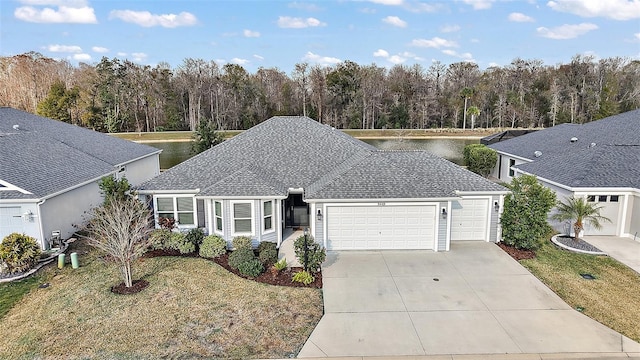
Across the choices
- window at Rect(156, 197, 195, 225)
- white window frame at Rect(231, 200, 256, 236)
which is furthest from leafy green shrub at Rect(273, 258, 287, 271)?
window at Rect(156, 197, 195, 225)

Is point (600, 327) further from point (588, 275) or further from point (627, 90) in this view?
point (627, 90)

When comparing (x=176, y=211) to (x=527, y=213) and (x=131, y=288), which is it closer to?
(x=131, y=288)

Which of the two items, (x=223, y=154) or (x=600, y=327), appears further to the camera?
(x=223, y=154)

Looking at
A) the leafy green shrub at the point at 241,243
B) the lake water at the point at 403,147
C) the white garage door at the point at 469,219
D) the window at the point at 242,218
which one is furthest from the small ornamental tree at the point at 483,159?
the leafy green shrub at the point at 241,243

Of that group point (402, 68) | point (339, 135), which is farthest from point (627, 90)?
point (339, 135)

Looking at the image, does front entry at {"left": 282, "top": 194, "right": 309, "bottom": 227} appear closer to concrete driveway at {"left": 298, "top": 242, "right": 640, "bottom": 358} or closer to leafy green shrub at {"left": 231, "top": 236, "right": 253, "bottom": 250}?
leafy green shrub at {"left": 231, "top": 236, "right": 253, "bottom": 250}

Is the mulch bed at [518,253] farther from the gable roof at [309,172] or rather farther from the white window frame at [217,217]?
the white window frame at [217,217]
